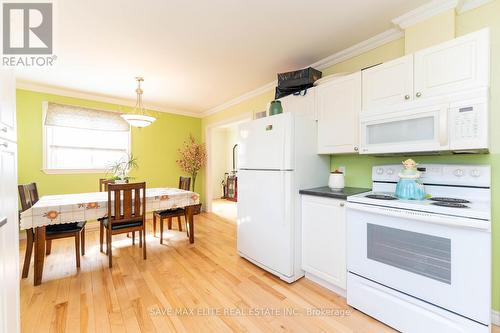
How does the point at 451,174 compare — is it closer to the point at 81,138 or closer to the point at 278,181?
the point at 278,181

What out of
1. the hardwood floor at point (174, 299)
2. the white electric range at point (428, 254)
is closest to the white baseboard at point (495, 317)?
the white electric range at point (428, 254)

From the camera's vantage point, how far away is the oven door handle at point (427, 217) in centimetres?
122

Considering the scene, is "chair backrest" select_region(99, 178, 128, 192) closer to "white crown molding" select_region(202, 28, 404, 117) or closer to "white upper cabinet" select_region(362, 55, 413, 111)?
"white crown molding" select_region(202, 28, 404, 117)

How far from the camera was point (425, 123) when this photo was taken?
1.61m

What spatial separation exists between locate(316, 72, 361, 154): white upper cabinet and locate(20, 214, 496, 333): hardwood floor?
4.60 feet

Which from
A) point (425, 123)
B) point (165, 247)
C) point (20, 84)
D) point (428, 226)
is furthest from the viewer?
point (20, 84)

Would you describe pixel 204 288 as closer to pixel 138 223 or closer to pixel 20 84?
pixel 138 223

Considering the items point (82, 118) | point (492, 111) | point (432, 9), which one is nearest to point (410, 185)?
point (492, 111)

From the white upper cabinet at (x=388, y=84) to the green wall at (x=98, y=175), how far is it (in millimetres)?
4136

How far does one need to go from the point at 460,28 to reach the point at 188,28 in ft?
7.68

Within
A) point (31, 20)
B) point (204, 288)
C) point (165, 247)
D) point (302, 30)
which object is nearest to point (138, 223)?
point (165, 247)

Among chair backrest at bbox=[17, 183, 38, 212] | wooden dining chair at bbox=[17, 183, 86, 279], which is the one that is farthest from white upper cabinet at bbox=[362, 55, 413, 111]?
chair backrest at bbox=[17, 183, 38, 212]

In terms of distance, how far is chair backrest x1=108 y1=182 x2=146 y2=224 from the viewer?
7.98ft

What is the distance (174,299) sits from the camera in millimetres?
1896
